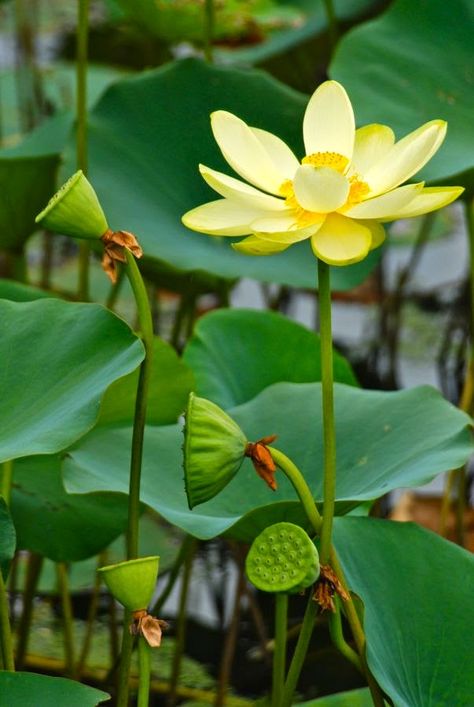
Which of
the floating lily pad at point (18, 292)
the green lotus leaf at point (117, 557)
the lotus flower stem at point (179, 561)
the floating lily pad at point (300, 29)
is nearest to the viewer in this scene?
the floating lily pad at point (18, 292)

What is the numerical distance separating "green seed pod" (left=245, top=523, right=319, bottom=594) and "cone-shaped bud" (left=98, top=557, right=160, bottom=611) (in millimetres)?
62

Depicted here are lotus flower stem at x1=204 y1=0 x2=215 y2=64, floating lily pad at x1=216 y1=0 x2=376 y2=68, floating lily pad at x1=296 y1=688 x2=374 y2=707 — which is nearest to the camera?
floating lily pad at x1=296 y1=688 x2=374 y2=707

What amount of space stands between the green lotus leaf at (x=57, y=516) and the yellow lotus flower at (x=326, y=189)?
420 mm

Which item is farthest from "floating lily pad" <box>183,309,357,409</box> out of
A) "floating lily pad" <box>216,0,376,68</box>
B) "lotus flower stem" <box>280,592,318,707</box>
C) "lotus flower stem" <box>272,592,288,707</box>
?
"floating lily pad" <box>216,0,376,68</box>

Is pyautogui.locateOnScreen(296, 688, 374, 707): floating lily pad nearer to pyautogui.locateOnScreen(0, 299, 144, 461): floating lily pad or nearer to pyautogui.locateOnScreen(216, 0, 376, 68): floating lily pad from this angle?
pyautogui.locateOnScreen(0, 299, 144, 461): floating lily pad

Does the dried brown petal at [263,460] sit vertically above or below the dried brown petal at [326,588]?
above

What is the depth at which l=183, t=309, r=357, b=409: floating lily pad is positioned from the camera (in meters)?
1.28

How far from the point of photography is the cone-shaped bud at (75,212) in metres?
0.80

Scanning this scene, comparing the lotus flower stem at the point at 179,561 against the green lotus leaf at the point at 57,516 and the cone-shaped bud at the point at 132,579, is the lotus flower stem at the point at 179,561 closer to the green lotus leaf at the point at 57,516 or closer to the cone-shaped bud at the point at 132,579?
the green lotus leaf at the point at 57,516

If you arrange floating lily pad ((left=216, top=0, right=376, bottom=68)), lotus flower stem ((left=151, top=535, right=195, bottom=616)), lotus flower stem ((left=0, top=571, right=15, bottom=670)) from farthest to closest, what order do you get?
floating lily pad ((left=216, top=0, right=376, bottom=68)), lotus flower stem ((left=151, top=535, right=195, bottom=616)), lotus flower stem ((left=0, top=571, right=15, bottom=670))

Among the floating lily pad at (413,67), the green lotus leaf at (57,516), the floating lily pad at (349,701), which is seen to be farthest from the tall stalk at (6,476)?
the floating lily pad at (413,67)

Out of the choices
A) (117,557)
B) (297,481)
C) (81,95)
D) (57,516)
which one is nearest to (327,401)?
(297,481)

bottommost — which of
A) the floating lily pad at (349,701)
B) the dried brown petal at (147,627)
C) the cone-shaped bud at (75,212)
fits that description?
the floating lily pad at (349,701)

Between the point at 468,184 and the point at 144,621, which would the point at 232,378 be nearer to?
the point at 468,184
